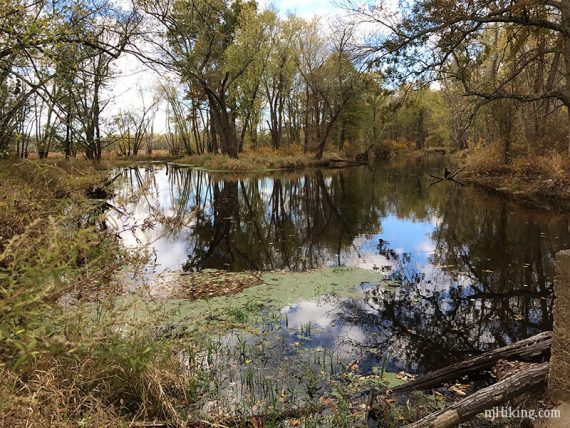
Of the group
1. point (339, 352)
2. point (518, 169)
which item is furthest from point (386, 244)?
point (518, 169)

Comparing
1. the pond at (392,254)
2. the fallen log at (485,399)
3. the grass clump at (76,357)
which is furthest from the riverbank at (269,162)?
the fallen log at (485,399)

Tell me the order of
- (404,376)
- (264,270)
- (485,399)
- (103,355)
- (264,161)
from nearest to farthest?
1. (485,399)
2. (103,355)
3. (404,376)
4. (264,270)
5. (264,161)

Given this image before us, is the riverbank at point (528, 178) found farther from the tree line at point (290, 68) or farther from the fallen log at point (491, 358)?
the fallen log at point (491, 358)

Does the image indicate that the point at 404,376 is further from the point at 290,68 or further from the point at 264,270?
the point at 290,68

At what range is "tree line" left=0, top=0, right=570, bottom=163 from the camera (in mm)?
5484

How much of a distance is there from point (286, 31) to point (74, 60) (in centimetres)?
3561

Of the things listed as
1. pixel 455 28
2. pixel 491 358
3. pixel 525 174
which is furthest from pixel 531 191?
pixel 491 358

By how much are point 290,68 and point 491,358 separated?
41034 mm

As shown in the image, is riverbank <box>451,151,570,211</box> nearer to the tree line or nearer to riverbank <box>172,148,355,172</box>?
the tree line

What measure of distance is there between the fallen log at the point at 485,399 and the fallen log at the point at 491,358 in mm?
839

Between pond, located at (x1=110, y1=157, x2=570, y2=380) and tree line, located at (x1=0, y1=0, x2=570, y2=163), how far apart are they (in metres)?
1.89

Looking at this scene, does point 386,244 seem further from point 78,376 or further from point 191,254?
point 78,376

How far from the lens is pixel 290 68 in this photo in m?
41.2

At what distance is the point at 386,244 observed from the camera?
10.9 m
